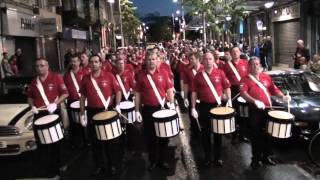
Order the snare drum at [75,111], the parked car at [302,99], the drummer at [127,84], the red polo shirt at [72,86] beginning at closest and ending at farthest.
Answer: the parked car at [302,99]
the snare drum at [75,111]
the red polo shirt at [72,86]
the drummer at [127,84]

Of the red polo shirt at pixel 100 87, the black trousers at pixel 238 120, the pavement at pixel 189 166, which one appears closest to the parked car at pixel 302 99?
the pavement at pixel 189 166

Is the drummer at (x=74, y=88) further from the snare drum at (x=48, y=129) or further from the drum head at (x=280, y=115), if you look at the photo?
the drum head at (x=280, y=115)

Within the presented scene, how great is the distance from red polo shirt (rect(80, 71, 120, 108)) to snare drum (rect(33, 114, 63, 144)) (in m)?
0.69

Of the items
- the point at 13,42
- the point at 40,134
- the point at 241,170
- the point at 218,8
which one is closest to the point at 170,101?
the point at 241,170

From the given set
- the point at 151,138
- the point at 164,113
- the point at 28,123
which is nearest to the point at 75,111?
the point at 28,123

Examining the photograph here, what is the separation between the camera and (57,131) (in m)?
7.61

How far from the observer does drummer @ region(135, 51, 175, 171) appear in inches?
321

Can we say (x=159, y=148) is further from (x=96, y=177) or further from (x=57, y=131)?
(x=57, y=131)

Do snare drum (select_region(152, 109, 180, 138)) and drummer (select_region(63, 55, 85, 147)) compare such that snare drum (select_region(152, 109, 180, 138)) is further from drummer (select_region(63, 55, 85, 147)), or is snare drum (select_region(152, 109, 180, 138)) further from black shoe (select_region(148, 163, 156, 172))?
drummer (select_region(63, 55, 85, 147))

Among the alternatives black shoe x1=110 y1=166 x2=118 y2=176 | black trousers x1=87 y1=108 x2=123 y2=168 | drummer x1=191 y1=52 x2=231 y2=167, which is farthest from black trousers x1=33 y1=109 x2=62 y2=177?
drummer x1=191 y1=52 x2=231 y2=167

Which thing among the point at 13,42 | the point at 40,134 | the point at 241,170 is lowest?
the point at 241,170

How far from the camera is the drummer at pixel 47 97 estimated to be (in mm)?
8000

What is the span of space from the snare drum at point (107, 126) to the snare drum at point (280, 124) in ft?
7.43

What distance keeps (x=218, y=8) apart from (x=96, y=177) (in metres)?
28.3
